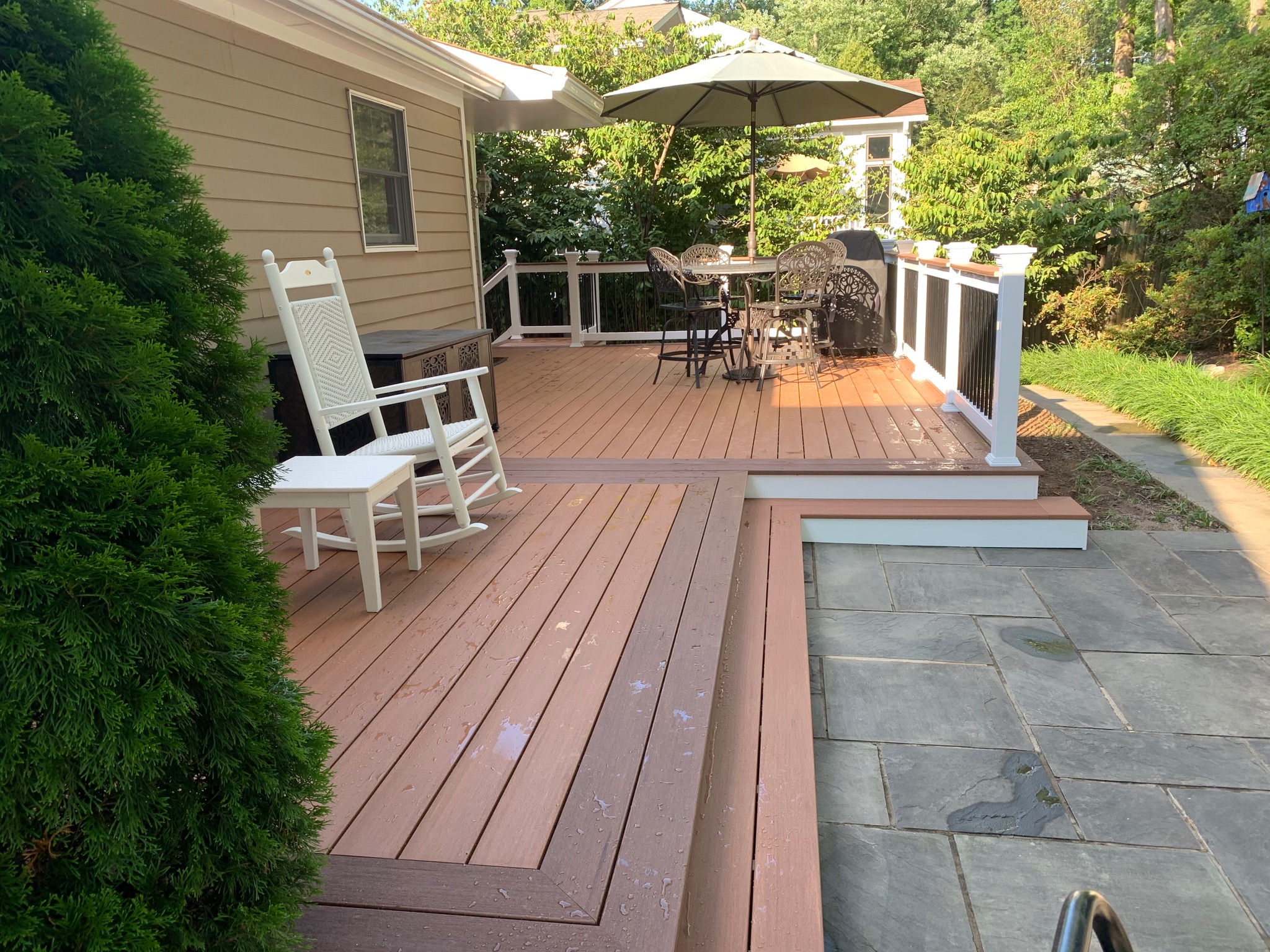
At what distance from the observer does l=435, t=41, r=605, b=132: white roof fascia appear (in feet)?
23.3

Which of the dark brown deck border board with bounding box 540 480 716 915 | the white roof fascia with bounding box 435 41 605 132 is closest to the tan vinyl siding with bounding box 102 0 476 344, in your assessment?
the white roof fascia with bounding box 435 41 605 132

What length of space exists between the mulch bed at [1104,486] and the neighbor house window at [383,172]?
4.08 meters

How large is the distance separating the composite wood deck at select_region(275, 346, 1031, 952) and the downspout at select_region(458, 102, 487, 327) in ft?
12.5

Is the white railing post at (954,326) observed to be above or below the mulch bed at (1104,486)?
above

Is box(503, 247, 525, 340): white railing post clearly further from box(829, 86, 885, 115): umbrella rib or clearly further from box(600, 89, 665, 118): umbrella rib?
box(829, 86, 885, 115): umbrella rib

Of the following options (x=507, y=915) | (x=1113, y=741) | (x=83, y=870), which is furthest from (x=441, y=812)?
(x=1113, y=741)

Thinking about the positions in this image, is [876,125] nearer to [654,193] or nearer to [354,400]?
[654,193]

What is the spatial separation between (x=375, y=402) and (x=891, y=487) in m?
2.35

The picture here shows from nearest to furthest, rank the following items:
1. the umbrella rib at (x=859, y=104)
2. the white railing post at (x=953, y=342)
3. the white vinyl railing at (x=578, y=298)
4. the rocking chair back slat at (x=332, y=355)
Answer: the rocking chair back slat at (x=332, y=355), the white railing post at (x=953, y=342), the umbrella rib at (x=859, y=104), the white vinyl railing at (x=578, y=298)

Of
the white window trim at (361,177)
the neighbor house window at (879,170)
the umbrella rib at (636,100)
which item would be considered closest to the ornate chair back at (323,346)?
the white window trim at (361,177)

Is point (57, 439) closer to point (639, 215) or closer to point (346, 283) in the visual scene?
point (346, 283)

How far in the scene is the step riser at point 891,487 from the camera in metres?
4.32

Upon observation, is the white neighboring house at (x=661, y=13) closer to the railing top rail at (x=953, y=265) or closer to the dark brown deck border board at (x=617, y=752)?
the railing top rail at (x=953, y=265)

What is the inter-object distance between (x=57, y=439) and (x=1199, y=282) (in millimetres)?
9675
